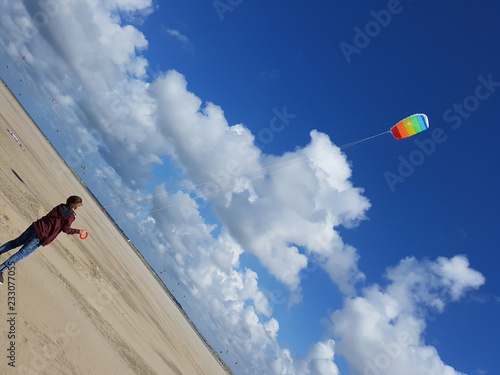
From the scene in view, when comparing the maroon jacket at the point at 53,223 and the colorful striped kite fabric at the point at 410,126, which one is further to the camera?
the colorful striped kite fabric at the point at 410,126

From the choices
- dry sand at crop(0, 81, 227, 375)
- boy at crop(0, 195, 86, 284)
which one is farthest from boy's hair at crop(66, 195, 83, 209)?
dry sand at crop(0, 81, 227, 375)

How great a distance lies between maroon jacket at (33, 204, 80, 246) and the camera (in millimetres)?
7602

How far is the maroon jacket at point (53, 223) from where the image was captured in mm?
7602

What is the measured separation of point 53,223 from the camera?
25.2 ft

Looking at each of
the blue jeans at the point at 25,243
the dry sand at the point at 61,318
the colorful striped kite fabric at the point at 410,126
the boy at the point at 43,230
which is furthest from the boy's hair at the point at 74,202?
the colorful striped kite fabric at the point at 410,126

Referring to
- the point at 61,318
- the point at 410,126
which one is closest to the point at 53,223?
the point at 61,318

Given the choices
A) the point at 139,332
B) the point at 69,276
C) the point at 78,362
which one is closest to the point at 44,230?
the point at 78,362

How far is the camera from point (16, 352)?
252 inches

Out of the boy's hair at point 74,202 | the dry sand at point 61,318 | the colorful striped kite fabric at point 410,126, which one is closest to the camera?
the dry sand at point 61,318

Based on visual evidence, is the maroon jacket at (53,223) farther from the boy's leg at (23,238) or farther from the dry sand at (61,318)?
the dry sand at (61,318)

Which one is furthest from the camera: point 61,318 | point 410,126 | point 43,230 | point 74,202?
point 410,126

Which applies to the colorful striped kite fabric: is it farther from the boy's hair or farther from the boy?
the boy

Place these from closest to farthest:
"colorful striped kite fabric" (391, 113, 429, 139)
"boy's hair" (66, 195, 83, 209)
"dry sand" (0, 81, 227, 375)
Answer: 1. "dry sand" (0, 81, 227, 375)
2. "boy's hair" (66, 195, 83, 209)
3. "colorful striped kite fabric" (391, 113, 429, 139)

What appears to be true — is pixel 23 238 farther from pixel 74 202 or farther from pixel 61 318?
pixel 61 318
